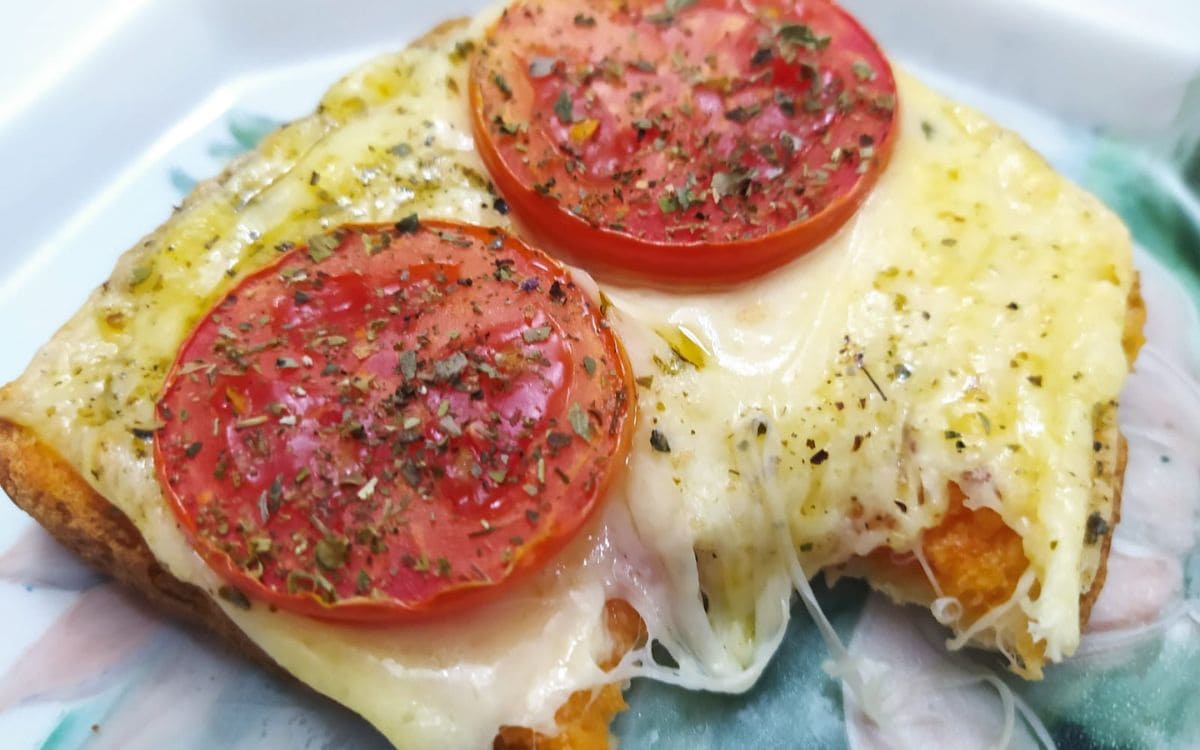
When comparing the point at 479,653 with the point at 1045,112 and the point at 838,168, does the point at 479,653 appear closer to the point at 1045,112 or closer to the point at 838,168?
the point at 838,168

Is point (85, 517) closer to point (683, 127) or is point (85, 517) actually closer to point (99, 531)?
point (99, 531)

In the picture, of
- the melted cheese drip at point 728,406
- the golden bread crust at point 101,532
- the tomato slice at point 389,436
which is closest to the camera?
the tomato slice at point 389,436

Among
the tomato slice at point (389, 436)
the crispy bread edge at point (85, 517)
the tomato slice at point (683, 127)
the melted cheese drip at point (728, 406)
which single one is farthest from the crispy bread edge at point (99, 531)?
the tomato slice at point (683, 127)

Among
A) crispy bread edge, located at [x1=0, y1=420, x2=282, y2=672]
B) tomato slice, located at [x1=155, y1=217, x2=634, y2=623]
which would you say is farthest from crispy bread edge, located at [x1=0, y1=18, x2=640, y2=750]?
tomato slice, located at [x1=155, y1=217, x2=634, y2=623]

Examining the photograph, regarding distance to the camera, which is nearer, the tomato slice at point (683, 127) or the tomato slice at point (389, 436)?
the tomato slice at point (389, 436)

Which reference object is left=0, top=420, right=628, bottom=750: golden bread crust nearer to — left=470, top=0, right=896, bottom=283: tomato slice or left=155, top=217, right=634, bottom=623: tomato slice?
left=155, top=217, right=634, bottom=623: tomato slice

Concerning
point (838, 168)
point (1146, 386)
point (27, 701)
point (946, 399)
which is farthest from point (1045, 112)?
point (27, 701)

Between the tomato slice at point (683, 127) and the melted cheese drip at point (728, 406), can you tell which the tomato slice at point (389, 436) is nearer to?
the melted cheese drip at point (728, 406)

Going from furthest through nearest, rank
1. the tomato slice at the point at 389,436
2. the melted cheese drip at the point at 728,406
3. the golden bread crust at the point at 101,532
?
the golden bread crust at the point at 101,532, the melted cheese drip at the point at 728,406, the tomato slice at the point at 389,436
